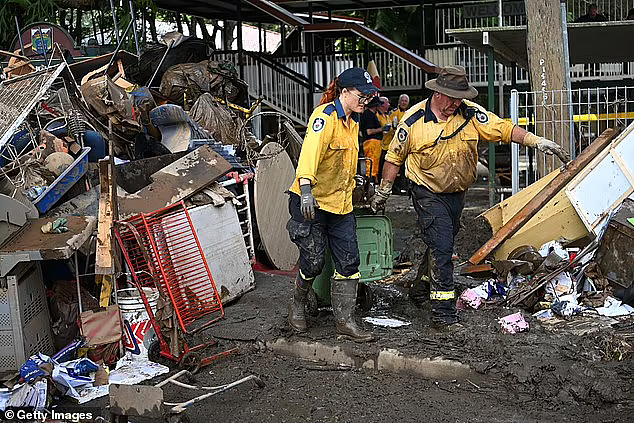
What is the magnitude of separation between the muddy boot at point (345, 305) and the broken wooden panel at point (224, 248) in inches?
56.7

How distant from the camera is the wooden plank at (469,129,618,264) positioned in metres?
6.96

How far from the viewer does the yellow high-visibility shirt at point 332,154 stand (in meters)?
5.34

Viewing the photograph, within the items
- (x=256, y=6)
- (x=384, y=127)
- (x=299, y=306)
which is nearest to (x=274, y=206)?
(x=299, y=306)

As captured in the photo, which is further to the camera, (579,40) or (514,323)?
(579,40)

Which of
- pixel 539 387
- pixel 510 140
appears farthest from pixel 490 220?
pixel 539 387

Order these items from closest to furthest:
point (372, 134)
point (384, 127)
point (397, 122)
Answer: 1. point (372, 134)
2. point (384, 127)
3. point (397, 122)

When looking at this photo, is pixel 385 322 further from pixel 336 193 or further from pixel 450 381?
pixel 336 193

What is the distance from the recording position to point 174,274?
20.7 ft

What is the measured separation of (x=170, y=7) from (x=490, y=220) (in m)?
11.9

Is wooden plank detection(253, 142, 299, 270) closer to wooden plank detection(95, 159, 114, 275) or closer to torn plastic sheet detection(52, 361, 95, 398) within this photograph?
wooden plank detection(95, 159, 114, 275)

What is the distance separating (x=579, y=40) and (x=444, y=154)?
695 centimetres

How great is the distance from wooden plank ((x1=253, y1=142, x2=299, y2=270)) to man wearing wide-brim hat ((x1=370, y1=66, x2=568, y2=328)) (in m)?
2.57

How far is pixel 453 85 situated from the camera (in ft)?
18.3

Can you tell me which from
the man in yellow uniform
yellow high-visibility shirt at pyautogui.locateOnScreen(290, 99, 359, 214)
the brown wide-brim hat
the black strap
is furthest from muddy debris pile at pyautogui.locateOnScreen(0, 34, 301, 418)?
the man in yellow uniform
